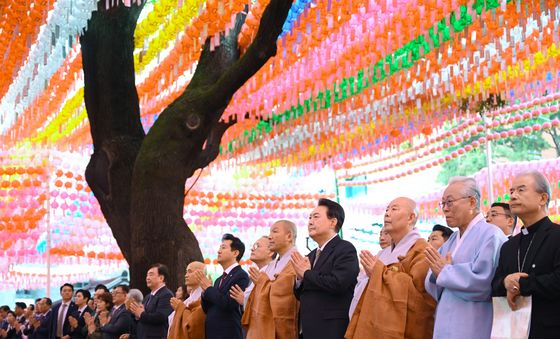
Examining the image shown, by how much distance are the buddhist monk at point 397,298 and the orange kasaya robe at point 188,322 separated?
266cm

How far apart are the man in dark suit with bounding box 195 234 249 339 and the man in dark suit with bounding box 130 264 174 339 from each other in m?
0.92

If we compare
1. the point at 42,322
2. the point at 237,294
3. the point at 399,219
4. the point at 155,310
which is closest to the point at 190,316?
the point at 155,310

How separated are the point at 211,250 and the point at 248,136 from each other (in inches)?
193

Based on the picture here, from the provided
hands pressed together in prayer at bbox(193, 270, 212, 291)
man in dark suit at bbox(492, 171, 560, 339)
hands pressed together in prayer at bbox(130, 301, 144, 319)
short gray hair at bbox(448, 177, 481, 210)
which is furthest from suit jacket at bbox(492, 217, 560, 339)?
hands pressed together in prayer at bbox(130, 301, 144, 319)

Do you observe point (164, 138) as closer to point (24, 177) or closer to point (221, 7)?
point (221, 7)

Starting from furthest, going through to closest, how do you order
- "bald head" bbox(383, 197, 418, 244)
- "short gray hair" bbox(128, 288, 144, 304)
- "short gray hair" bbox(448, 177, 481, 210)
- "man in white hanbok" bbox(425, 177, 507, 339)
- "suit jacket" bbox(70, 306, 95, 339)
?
"suit jacket" bbox(70, 306, 95, 339) → "short gray hair" bbox(128, 288, 144, 304) → "bald head" bbox(383, 197, 418, 244) → "short gray hair" bbox(448, 177, 481, 210) → "man in white hanbok" bbox(425, 177, 507, 339)

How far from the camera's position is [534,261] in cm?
514

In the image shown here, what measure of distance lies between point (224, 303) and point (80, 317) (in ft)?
15.5

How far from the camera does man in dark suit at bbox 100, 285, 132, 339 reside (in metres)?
9.95

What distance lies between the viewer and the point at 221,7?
8.46m

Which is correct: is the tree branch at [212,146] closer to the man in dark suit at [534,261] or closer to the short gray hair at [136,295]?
the short gray hair at [136,295]

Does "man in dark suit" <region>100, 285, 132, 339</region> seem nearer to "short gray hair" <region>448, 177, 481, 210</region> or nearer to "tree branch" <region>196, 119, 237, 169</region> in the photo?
"tree branch" <region>196, 119, 237, 169</region>

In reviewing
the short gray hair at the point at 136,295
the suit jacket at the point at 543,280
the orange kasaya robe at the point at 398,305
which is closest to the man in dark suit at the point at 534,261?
the suit jacket at the point at 543,280

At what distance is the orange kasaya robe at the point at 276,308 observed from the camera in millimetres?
7344
